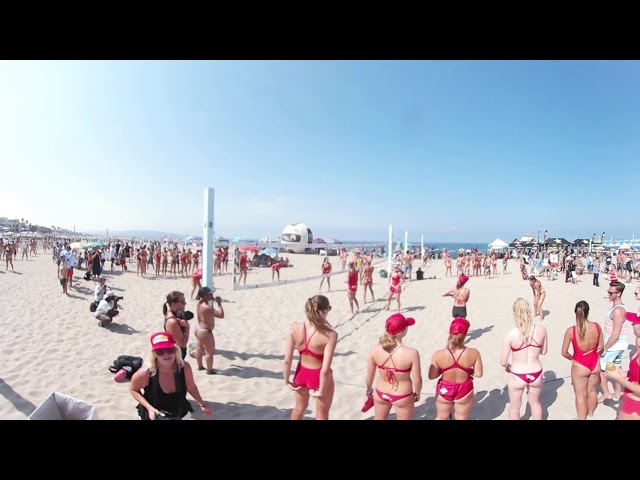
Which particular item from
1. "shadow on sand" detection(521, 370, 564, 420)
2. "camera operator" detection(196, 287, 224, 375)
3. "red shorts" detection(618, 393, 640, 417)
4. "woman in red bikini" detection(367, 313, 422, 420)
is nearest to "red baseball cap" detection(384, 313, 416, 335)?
"woman in red bikini" detection(367, 313, 422, 420)

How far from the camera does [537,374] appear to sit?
2895mm

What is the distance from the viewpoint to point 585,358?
3.01 metres

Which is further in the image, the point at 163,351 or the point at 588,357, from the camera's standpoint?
the point at 588,357

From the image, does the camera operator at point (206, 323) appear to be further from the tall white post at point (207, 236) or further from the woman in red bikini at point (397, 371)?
the tall white post at point (207, 236)

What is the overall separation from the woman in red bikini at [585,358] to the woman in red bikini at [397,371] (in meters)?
1.65

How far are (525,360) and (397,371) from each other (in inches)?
52.0

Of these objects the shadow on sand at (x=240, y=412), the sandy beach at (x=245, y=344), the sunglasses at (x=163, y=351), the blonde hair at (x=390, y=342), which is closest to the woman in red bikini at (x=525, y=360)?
the sandy beach at (x=245, y=344)

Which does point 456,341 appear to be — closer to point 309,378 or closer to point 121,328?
point 309,378

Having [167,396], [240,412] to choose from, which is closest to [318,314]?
[167,396]

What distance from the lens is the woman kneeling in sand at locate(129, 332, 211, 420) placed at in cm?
240

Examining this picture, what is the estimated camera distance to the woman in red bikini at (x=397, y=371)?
244 cm

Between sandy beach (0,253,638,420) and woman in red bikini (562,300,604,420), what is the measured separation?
1.62 feet
